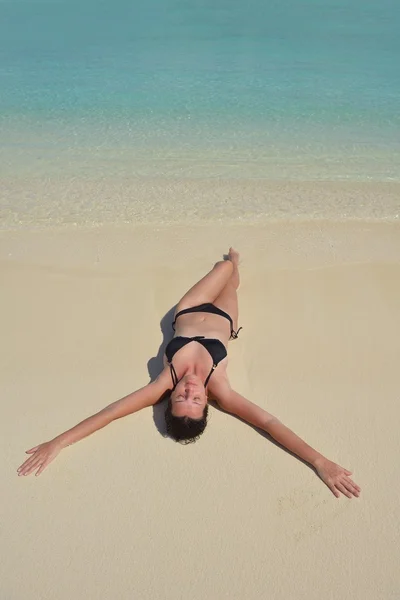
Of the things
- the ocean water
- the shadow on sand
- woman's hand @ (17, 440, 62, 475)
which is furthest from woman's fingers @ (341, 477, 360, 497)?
the ocean water

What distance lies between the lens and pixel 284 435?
13.4 feet

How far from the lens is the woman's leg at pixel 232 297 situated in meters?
5.23

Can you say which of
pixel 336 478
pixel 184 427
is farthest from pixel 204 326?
pixel 336 478

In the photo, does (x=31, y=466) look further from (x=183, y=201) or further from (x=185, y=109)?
(x=185, y=109)

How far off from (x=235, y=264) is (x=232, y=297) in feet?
1.78

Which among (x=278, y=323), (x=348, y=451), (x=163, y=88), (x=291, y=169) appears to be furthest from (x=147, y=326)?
(x=163, y=88)

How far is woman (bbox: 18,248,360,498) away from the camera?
400 cm

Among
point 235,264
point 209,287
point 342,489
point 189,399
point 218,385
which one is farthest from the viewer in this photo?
point 235,264

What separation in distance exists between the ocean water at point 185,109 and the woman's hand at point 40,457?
3.48m

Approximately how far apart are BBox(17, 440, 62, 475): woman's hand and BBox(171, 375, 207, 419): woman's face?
86 cm

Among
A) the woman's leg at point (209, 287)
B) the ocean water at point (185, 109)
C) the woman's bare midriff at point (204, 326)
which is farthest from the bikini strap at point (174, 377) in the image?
the ocean water at point (185, 109)

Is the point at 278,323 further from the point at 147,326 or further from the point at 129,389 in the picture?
the point at 129,389

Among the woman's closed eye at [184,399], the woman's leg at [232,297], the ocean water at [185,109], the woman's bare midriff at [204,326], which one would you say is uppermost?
the ocean water at [185,109]

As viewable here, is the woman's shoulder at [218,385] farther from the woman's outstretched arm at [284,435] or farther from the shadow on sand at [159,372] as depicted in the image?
the shadow on sand at [159,372]
